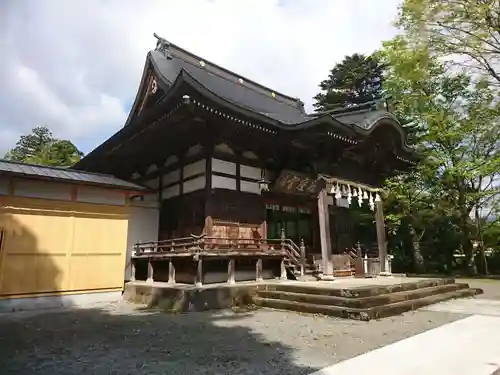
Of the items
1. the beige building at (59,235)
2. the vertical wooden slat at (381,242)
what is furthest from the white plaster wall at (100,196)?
the vertical wooden slat at (381,242)

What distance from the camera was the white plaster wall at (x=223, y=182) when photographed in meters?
10.6

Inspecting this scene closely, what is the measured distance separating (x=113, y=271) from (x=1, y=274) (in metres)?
2.65

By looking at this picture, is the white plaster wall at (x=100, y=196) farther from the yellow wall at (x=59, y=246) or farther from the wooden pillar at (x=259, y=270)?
the wooden pillar at (x=259, y=270)

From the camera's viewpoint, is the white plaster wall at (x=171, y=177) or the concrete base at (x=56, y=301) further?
the white plaster wall at (x=171, y=177)

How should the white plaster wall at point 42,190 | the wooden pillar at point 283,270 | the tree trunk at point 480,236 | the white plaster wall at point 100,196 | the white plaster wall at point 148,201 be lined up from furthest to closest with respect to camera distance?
the tree trunk at point 480,236 < the white plaster wall at point 148,201 < the wooden pillar at point 283,270 < the white plaster wall at point 100,196 < the white plaster wall at point 42,190

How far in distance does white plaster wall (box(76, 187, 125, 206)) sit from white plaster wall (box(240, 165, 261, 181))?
3634 millimetres

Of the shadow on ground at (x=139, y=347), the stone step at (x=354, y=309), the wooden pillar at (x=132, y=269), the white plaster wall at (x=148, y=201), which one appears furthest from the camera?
the white plaster wall at (x=148, y=201)

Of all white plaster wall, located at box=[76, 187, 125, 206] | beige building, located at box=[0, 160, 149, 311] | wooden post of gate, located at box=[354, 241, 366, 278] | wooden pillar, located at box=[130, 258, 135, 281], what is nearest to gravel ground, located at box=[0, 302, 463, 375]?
beige building, located at box=[0, 160, 149, 311]

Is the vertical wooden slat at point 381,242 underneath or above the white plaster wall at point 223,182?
underneath

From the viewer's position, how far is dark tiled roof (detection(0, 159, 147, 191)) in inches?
346

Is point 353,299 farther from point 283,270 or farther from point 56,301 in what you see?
point 56,301

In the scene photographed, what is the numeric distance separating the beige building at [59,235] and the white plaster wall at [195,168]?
5.17 ft

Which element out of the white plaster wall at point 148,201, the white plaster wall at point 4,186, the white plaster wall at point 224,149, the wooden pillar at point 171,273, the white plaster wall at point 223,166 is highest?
the white plaster wall at point 224,149

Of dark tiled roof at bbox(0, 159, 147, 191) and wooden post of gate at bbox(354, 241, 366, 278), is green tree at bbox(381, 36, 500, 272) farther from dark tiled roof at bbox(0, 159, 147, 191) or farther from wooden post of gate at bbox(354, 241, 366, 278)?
dark tiled roof at bbox(0, 159, 147, 191)
